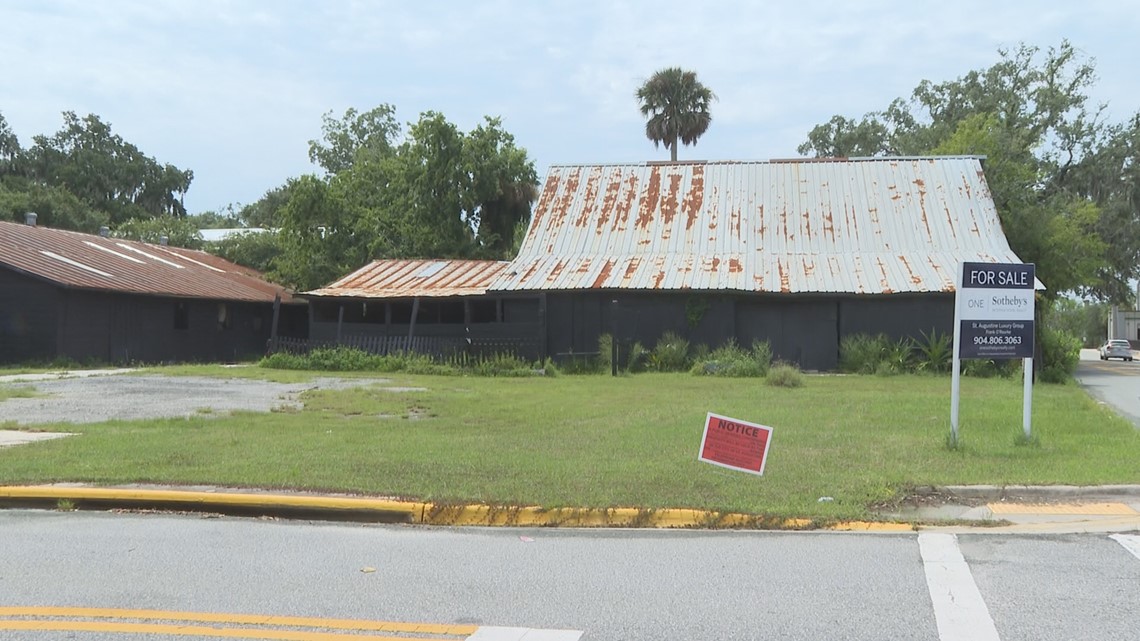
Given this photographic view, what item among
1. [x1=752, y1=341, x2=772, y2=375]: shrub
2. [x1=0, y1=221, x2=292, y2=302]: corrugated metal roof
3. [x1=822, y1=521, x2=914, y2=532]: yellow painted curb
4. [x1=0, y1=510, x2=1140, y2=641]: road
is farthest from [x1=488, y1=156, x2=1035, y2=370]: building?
[x1=0, y1=510, x2=1140, y2=641]: road

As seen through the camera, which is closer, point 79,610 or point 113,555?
point 79,610

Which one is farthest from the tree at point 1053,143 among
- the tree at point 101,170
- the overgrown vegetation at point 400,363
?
the tree at point 101,170

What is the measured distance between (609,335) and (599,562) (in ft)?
67.1

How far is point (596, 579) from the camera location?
669 cm

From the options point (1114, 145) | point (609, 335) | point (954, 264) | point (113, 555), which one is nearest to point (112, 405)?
point (113, 555)

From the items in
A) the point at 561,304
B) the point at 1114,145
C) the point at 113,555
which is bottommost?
the point at 113,555

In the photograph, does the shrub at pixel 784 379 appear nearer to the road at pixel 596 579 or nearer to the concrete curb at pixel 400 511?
the concrete curb at pixel 400 511

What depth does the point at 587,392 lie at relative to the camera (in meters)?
20.2

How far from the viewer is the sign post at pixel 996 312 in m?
11.8

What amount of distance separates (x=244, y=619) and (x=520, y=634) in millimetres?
1692

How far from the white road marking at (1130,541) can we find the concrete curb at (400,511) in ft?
5.17

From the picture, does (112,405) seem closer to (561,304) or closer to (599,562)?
(599,562)

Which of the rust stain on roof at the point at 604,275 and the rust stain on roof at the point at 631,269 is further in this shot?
the rust stain on roof at the point at 631,269

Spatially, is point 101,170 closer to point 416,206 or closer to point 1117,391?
point 416,206
